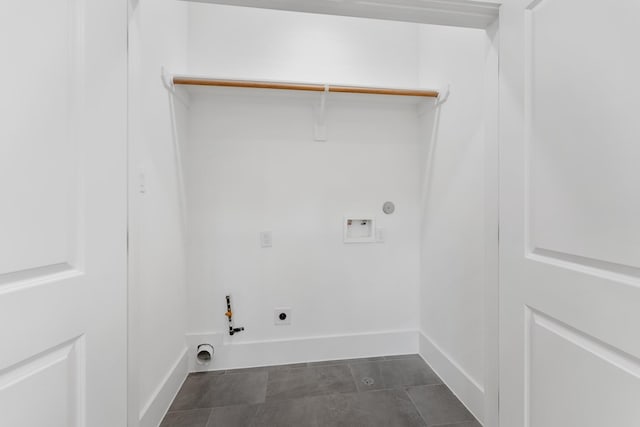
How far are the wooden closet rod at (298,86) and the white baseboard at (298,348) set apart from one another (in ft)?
5.63

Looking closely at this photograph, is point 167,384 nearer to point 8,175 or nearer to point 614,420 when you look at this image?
point 8,175

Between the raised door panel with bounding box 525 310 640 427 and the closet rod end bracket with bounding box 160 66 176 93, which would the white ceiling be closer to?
the closet rod end bracket with bounding box 160 66 176 93

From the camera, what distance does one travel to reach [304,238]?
2.08m

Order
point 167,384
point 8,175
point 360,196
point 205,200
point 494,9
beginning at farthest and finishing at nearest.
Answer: point 360,196 → point 205,200 → point 167,384 → point 494,9 → point 8,175

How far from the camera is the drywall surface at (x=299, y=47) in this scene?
1981 millimetres

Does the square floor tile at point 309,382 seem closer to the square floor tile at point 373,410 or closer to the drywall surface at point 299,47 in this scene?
the square floor tile at point 373,410

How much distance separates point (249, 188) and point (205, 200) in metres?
0.33

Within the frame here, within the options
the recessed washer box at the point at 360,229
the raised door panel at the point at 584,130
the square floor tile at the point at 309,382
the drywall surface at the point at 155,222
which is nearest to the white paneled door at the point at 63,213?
the drywall surface at the point at 155,222

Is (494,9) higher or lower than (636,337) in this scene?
higher

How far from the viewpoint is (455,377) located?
1.68 metres

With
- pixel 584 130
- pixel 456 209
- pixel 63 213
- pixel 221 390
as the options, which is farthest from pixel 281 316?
pixel 584 130

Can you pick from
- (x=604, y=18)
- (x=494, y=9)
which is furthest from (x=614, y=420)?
(x=494, y=9)

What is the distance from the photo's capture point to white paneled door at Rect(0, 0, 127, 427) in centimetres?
57

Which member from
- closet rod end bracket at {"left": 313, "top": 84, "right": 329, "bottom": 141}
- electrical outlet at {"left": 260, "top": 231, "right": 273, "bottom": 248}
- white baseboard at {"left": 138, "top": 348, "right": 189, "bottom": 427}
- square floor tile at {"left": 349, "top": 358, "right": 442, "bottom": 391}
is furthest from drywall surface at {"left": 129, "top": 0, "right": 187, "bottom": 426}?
square floor tile at {"left": 349, "top": 358, "right": 442, "bottom": 391}
